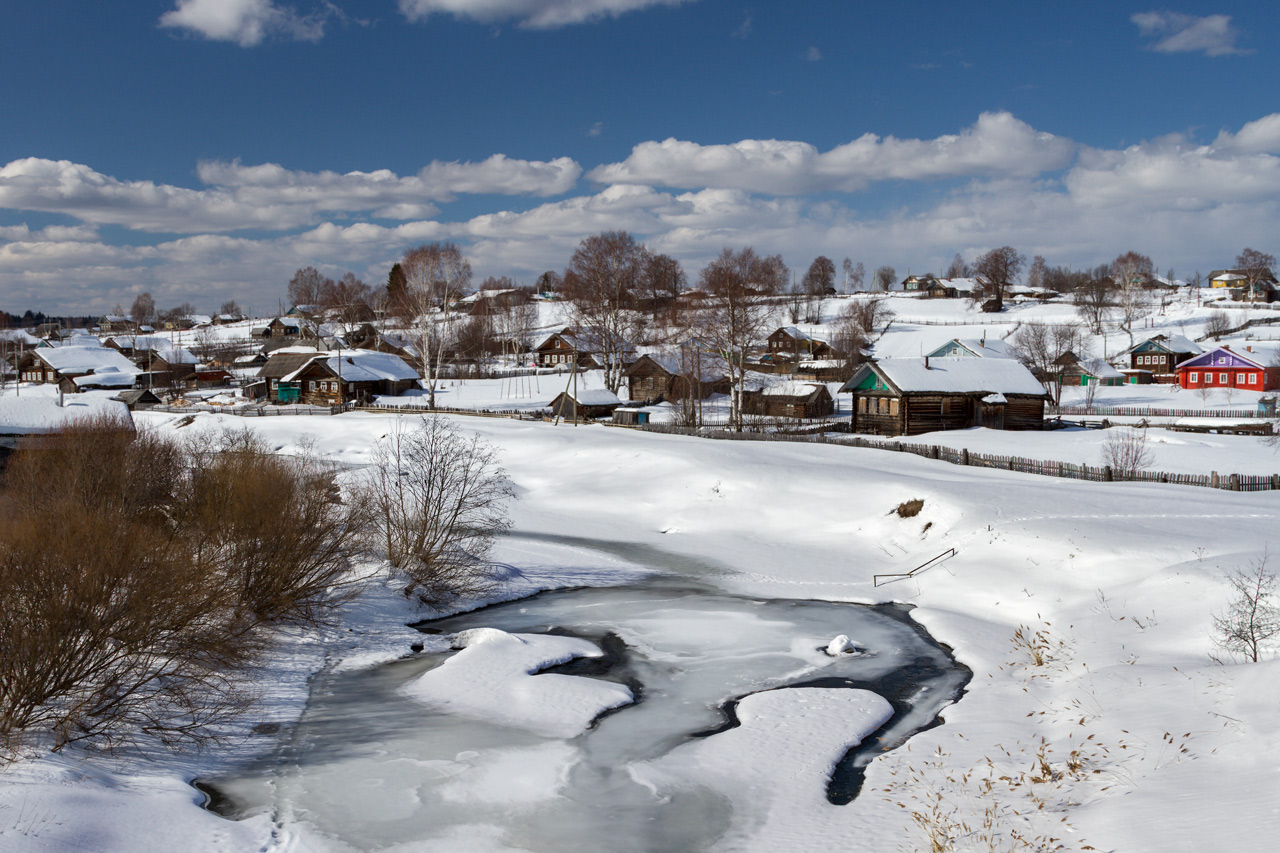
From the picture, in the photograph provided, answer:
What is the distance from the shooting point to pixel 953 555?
78.7ft

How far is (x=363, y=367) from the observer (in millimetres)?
64125

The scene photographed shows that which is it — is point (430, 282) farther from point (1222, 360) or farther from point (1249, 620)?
point (1222, 360)

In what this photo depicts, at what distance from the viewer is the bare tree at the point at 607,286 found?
5878cm

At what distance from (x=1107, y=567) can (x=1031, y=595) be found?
1.83m

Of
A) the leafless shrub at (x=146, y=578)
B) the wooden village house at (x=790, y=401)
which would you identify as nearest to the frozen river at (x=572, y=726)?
the leafless shrub at (x=146, y=578)

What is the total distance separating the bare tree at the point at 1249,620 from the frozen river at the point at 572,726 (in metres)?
4.51

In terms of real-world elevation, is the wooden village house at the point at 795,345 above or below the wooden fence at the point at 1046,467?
above

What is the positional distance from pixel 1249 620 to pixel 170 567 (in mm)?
18394

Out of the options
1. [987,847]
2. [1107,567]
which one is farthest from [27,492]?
[1107,567]

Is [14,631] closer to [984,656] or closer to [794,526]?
[984,656]

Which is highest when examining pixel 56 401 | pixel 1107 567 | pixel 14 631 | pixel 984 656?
pixel 56 401

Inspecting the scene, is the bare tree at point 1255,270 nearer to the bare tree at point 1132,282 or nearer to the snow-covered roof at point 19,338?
the bare tree at point 1132,282

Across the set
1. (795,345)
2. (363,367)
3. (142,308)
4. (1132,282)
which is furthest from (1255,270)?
(142,308)

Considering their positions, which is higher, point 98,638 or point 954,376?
point 954,376
